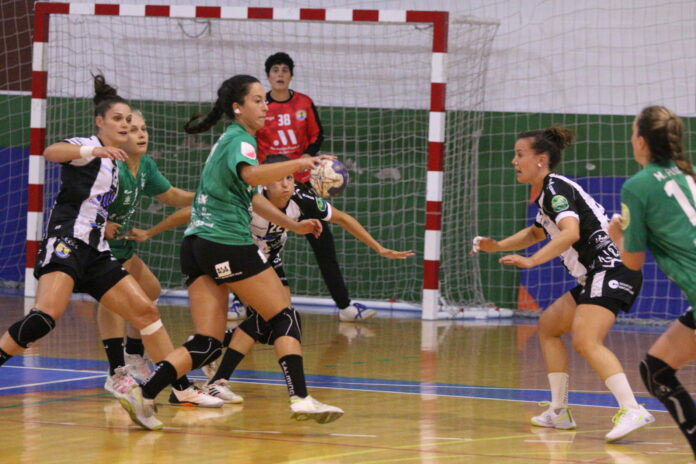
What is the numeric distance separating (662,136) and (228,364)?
112 inches

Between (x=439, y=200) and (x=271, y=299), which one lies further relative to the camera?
(x=439, y=200)

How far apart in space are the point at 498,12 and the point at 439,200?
2.43m

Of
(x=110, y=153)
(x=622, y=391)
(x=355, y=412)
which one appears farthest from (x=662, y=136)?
(x=110, y=153)

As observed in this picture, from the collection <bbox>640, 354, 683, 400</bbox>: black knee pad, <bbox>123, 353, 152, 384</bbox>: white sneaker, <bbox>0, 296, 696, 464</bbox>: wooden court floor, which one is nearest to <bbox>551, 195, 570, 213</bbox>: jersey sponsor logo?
<bbox>0, 296, 696, 464</bbox>: wooden court floor

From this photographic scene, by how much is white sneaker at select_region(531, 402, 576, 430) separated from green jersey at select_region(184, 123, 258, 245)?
5.70 feet

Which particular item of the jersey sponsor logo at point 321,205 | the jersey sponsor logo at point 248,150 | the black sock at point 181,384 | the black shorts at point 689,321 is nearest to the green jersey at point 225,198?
the jersey sponsor logo at point 248,150

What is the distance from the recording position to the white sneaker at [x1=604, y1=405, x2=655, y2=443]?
5.48 m

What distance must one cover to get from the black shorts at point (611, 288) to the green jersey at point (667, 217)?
3.66 ft

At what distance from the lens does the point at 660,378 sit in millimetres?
4891

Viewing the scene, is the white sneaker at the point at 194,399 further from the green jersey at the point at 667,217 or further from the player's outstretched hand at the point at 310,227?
the green jersey at the point at 667,217

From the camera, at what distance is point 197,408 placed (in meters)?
6.27

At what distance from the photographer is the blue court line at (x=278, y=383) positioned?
22.5 ft

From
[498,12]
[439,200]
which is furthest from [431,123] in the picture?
[498,12]

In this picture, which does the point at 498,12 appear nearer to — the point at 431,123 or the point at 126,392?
the point at 431,123
